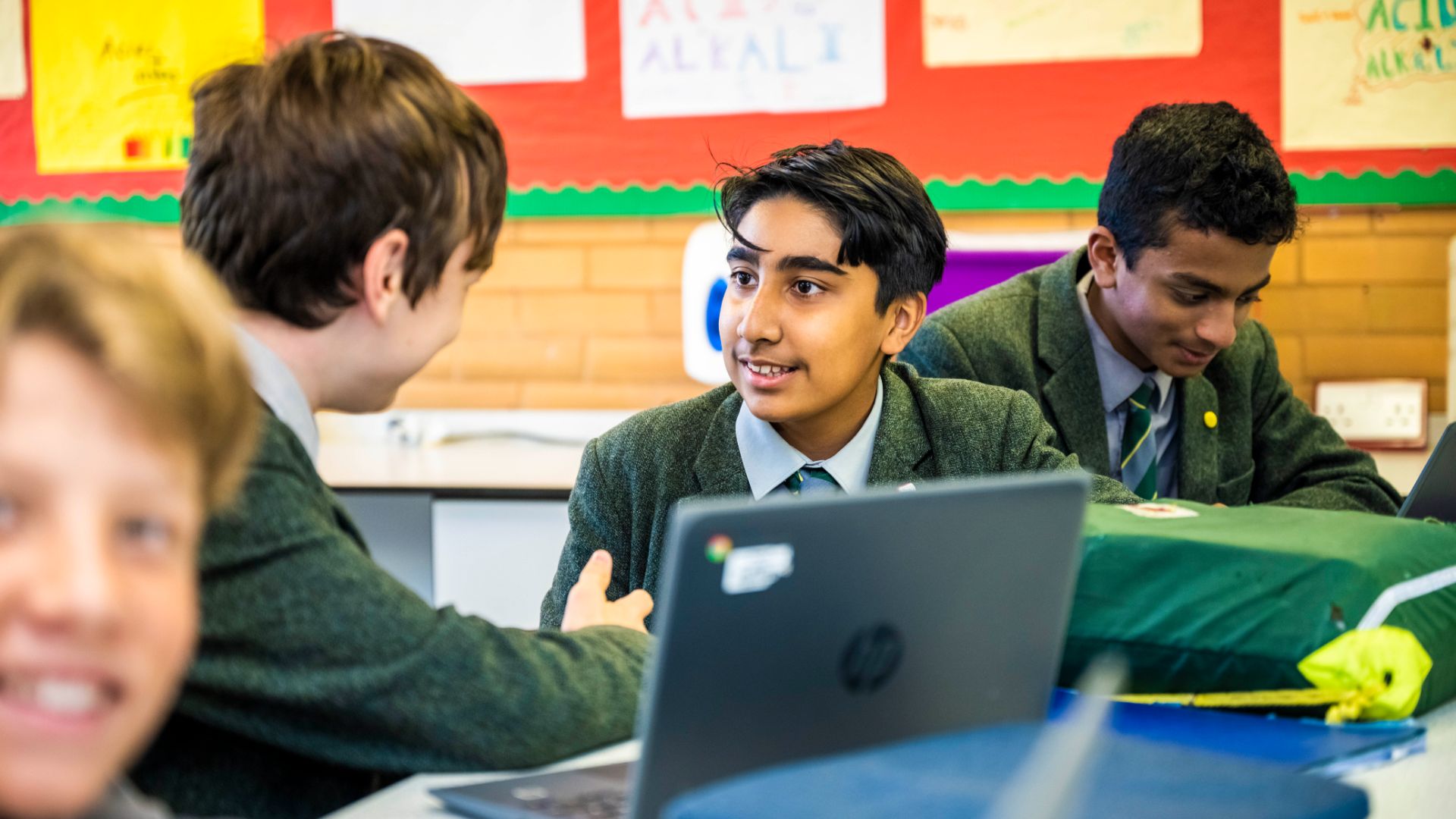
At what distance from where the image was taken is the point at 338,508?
1.01 metres

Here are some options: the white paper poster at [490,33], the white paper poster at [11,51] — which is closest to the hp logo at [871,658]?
the white paper poster at [490,33]

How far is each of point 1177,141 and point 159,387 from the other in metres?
1.48

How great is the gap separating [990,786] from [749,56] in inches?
95.8

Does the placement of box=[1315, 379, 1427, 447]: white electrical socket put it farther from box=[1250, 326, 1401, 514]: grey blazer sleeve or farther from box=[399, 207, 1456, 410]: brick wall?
box=[1250, 326, 1401, 514]: grey blazer sleeve

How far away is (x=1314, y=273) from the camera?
2.77 meters

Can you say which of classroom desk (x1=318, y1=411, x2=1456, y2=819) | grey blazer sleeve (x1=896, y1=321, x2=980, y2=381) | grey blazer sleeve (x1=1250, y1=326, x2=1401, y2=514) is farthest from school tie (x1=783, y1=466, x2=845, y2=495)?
classroom desk (x1=318, y1=411, x2=1456, y2=819)

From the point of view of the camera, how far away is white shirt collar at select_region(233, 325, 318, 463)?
3.28 feet

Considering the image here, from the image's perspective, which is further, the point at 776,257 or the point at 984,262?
the point at 984,262

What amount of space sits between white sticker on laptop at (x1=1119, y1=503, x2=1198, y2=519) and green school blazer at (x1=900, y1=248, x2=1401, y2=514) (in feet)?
2.05

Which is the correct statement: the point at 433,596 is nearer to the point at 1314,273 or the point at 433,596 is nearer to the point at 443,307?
the point at 443,307

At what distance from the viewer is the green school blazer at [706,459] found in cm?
156

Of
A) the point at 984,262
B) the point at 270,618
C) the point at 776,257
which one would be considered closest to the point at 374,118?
the point at 270,618

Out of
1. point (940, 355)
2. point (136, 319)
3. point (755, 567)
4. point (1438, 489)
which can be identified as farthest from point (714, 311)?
point (136, 319)

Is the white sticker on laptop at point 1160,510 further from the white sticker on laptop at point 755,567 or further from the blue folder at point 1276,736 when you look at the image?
the white sticker on laptop at point 755,567
